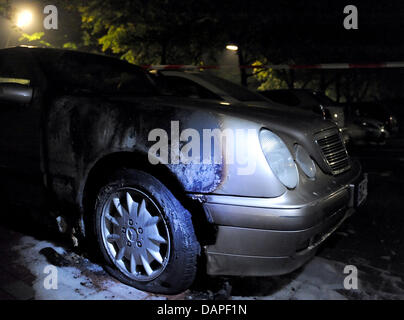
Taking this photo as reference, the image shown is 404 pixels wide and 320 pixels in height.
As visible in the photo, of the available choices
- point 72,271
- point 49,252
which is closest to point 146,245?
point 72,271

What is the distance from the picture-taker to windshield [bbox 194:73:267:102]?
536cm

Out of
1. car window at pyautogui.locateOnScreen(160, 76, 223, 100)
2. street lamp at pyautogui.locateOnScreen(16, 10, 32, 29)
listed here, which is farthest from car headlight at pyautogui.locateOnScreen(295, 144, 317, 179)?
street lamp at pyautogui.locateOnScreen(16, 10, 32, 29)

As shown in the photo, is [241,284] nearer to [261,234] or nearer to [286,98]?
[261,234]

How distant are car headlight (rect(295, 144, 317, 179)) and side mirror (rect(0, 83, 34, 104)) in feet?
6.01

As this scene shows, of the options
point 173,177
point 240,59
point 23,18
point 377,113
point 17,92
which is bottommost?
point 173,177

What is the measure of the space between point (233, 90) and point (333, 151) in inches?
126

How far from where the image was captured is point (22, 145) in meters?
2.58

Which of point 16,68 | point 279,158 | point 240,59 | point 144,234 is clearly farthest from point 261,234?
point 240,59

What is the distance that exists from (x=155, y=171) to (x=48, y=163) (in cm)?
84

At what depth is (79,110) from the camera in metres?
2.36

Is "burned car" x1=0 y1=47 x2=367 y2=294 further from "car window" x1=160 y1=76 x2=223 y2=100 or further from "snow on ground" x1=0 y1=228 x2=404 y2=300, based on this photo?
"car window" x1=160 y1=76 x2=223 y2=100

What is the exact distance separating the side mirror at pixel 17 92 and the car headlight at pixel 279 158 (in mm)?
1626

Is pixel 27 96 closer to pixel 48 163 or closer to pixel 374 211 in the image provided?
pixel 48 163

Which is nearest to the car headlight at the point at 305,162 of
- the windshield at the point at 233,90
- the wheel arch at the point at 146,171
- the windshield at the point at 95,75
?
the wheel arch at the point at 146,171
